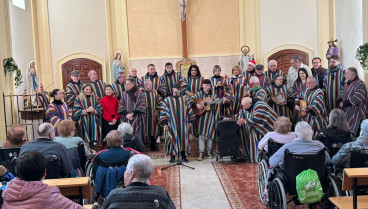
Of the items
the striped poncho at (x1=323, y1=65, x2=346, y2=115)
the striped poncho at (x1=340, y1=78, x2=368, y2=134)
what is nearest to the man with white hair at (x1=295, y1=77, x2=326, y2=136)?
the striped poncho at (x1=340, y1=78, x2=368, y2=134)

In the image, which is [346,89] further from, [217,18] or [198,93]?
[217,18]

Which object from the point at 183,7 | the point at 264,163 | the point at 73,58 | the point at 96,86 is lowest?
the point at 264,163

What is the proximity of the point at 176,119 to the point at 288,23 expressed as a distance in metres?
7.74

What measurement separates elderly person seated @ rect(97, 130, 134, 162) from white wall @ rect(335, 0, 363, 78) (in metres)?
7.68

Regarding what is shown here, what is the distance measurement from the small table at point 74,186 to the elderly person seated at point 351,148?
9.13 ft

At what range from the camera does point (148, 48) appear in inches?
595

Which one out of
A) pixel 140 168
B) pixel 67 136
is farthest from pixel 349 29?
pixel 140 168

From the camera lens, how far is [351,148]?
4969 mm

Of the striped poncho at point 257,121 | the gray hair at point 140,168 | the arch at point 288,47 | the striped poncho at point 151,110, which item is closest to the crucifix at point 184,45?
the arch at point 288,47

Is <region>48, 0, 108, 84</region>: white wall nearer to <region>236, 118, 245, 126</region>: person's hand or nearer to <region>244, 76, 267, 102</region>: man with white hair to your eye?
<region>244, 76, 267, 102</region>: man with white hair

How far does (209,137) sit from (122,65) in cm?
607

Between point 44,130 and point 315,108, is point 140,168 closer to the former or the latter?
point 44,130

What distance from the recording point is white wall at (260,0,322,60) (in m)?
14.8

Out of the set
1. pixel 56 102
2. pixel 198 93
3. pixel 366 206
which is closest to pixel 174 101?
pixel 198 93
